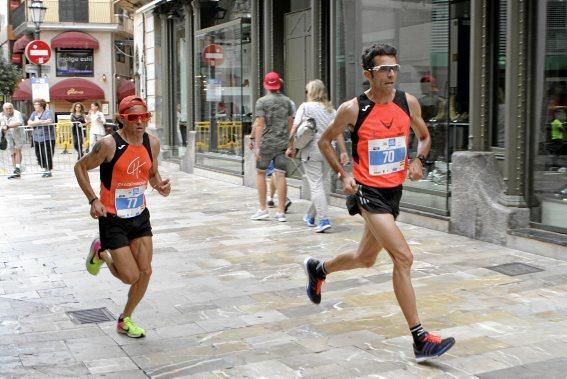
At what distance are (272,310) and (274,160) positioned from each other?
460cm

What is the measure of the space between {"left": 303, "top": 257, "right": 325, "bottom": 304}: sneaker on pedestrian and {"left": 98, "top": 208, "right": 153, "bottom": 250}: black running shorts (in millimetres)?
1321

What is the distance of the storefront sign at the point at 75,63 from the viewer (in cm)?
4469

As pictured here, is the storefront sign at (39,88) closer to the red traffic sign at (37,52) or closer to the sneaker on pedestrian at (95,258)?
the red traffic sign at (37,52)

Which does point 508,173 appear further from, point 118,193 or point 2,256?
point 2,256

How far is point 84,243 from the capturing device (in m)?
9.59

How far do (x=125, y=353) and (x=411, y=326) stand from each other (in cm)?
185

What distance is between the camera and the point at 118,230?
215 inches

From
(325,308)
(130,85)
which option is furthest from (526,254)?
(130,85)

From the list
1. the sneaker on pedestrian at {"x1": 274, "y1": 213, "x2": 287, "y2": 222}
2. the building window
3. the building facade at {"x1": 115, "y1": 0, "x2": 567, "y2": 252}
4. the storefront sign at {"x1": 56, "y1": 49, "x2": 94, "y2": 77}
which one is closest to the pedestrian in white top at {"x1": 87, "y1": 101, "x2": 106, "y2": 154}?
the building facade at {"x1": 115, "y1": 0, "x2": 567, "y2": 252}

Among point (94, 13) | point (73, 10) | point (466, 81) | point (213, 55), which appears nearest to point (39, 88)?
point (213, 55)

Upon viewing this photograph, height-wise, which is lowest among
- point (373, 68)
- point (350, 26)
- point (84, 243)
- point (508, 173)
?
point (84, 243)

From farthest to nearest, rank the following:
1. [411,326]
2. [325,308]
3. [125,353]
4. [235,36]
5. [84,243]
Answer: [235,36], [84,243], [325,308], [125,353], [411,326]

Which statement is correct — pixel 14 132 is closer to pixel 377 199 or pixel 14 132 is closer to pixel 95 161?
pixel 95 161

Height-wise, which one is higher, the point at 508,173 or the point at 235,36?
the point at 235,36
